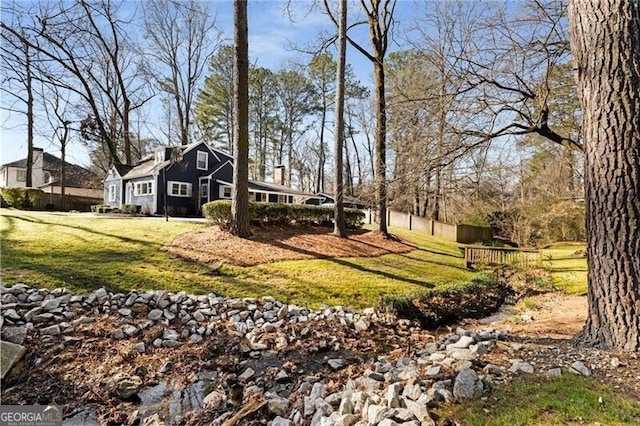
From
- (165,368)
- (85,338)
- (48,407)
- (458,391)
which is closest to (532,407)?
(458,391)

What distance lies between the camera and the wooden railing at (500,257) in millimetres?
10031

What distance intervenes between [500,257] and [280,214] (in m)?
6.98

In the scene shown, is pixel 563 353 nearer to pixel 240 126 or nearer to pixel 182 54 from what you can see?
pixel 240 126

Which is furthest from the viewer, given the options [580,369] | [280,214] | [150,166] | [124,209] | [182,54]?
[182,54]

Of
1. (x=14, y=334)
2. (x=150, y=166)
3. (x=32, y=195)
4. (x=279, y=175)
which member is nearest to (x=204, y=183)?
(x=150, y=166)

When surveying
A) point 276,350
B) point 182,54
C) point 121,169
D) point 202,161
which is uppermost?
point 182,54

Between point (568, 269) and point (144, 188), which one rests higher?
point (144, 188)

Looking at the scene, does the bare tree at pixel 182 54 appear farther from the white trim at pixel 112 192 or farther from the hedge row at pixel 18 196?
the hedge row at pixel 18 196

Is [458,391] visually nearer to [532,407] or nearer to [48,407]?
[532,407]

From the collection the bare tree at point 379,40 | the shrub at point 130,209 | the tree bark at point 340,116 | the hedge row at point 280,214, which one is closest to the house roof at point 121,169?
the shrub at point 130,209

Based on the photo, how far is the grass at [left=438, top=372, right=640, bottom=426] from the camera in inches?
79.6

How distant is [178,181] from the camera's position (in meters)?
19.0

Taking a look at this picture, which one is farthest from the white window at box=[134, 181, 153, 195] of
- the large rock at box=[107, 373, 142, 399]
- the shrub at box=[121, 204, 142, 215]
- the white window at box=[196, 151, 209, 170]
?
the large rock at box=[107, 373, 142, 399]

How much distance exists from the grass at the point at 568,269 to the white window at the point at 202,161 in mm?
17446
